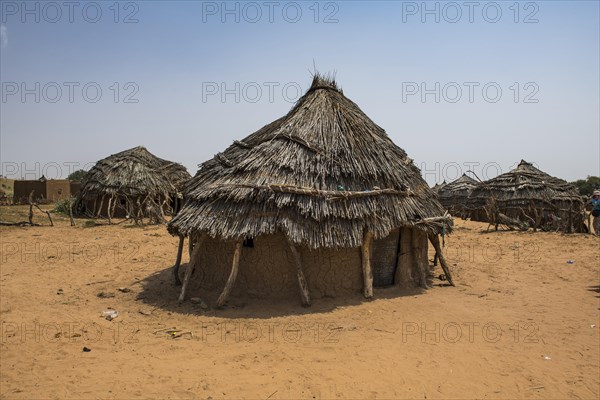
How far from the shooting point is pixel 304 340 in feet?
20.9

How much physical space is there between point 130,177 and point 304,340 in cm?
1866

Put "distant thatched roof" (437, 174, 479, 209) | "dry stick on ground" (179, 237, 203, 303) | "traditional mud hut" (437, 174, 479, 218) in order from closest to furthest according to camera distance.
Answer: "dry stick on ground" (179, 237, 203, 303) < "traditional mud hut" (437, 174, 479, 218) < "distant thatched roof" (437, 174, 479, 209)

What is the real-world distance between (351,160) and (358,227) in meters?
1.51

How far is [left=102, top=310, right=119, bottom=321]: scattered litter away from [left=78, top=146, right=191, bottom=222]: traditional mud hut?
12.9 m

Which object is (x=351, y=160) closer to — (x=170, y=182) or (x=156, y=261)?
(x=156, y=261)

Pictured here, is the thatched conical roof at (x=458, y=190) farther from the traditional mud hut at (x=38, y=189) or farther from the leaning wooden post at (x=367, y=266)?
the traditional mud hut at (x=38, y=189)


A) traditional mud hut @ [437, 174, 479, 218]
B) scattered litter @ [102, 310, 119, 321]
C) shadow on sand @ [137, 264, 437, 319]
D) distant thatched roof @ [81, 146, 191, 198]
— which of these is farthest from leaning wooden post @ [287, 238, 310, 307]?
traditional mud hut @ [437, 174, 479, 218]

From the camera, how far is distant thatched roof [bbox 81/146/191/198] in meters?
21.8

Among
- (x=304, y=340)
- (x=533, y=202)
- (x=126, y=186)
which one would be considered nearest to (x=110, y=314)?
(x=304, y=340)

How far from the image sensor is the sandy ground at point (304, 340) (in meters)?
5.12

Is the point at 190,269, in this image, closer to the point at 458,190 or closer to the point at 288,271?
the point at 288,271

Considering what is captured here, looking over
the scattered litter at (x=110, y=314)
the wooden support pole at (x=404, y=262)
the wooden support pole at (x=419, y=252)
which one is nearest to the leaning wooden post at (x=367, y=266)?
the wooden support pole at (x=404, y=262)

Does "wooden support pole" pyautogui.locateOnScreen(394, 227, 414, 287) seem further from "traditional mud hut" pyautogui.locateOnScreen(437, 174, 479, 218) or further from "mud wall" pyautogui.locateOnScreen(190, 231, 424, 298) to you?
"traditional mud hut" pyautogui.locateOnScreen(437, 174, 479, 218)

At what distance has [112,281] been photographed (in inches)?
388
